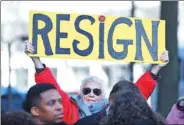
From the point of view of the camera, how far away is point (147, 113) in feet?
14.8

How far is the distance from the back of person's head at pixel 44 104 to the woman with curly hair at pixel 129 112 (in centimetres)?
33

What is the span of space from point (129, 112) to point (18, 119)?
0.71 meters

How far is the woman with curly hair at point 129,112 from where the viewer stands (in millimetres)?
4461

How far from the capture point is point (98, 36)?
608 centimetres

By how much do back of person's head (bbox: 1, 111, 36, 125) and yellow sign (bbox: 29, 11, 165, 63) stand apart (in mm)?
1617

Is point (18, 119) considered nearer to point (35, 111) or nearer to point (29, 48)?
point (35, 111)

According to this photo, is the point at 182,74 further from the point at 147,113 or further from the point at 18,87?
the point at 147,113

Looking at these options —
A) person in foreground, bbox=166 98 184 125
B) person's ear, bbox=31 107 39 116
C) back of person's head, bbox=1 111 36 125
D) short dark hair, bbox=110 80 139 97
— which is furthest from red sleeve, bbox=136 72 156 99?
back of person's head, bbox=1 111 36 125

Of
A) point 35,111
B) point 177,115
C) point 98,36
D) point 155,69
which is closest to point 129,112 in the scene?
point 35,111

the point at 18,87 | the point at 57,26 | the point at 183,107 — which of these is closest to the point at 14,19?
the point at 18,87

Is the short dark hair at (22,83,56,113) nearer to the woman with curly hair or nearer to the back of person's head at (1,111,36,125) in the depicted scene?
the back of person's head at (1,111,36,125)

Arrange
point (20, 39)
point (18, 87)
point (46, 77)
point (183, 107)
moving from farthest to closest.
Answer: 1. point (18, 87)
2. point (20, 39)
3. point (46, 77)
4. point (183, 107)

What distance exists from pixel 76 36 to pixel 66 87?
1110 cm

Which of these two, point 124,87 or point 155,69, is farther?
point 155,69
